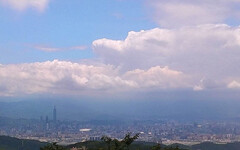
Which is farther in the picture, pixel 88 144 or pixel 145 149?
pixel 88 144

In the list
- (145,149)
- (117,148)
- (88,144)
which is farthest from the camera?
(88,144)

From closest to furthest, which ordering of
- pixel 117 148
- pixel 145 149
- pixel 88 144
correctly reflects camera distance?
pixel 117 148 < pixel 145 149 < pixel 88 144

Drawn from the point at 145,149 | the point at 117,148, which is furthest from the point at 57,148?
the point at 145,149

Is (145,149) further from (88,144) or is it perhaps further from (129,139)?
(129,139)

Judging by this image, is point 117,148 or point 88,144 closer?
point 117,148

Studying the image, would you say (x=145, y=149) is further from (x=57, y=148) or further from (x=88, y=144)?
(x=57, y=148)

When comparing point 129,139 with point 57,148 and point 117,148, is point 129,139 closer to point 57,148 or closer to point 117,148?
point 117,148

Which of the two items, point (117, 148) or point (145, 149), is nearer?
point (117, 148)

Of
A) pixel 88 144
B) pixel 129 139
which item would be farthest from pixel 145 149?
pixel 129 139
